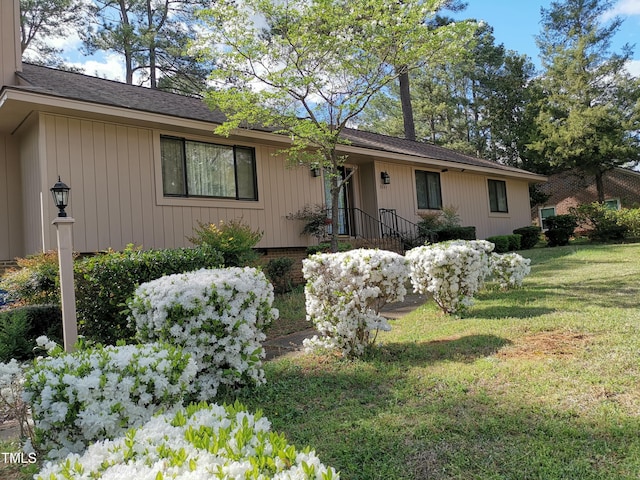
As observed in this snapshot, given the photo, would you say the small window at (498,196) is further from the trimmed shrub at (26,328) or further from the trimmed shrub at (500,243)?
the trimmed shrub at (26,328)

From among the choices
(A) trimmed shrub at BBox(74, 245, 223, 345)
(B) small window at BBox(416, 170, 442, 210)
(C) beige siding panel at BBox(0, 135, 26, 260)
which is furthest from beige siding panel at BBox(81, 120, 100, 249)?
(B) small window at BBox(416, 170, 442, 210)

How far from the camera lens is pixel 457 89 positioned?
30938 millimetres

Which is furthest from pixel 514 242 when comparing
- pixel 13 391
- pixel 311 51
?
pixel 13 391

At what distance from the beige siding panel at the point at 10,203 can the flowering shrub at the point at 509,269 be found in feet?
28.2

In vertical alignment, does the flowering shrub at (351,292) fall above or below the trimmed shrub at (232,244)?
below

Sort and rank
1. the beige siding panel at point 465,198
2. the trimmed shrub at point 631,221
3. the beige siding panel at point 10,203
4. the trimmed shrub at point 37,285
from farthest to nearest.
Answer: the trimmed shrub at point 631,221
the beige siding panel at point 465,198
the beige siding panel at point 10,203
the trimmed shrub at point 37,285

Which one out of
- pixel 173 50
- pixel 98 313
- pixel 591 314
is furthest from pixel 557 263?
pixel 173 50

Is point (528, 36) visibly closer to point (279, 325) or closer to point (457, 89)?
point (457, 89)

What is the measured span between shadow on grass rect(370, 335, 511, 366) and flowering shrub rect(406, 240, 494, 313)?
1.03 metres

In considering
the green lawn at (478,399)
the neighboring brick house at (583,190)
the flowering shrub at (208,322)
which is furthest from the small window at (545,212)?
the flowering shrub at (208,322)

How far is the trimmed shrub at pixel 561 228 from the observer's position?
1706 centimetres

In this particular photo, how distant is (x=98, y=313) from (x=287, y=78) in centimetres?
545

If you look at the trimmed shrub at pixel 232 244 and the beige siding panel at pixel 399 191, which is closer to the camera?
the trimmed shrub at pixel 232 244

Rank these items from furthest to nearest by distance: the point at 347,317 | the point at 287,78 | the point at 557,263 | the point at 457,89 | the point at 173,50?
the point at 457,89 < the point at 173,50 < the point at 557,263 < the point at 287,78 < the point at 347,317
